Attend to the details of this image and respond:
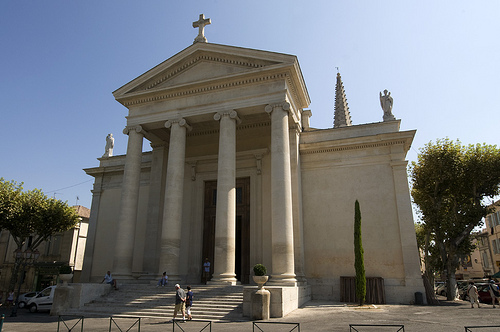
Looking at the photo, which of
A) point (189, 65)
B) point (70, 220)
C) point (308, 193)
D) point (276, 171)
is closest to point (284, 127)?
point (276, 171)

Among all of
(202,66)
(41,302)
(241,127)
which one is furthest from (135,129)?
(41,302)

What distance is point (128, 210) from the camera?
61.4ft

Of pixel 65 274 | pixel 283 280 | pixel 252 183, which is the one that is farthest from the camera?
pixel 252 183

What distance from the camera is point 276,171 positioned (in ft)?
53.7

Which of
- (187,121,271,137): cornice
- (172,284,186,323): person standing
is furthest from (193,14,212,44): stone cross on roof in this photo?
(172,284,186,323): person standing

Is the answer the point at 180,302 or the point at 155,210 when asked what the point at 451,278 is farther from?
the point at 155,210

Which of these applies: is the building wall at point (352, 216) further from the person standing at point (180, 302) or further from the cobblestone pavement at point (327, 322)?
the person standing at point (180, 302)

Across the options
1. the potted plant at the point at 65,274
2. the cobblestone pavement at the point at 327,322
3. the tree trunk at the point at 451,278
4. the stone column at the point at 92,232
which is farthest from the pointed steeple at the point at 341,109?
the potted plant at the point at 65,274

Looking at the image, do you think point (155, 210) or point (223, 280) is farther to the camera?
point (155, 210)

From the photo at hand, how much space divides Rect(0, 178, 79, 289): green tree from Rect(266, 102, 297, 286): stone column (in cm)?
1705

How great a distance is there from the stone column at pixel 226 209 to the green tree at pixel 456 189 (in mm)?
14034

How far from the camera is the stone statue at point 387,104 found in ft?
69.0

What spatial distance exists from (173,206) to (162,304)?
5.14 m

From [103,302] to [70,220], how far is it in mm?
13275
